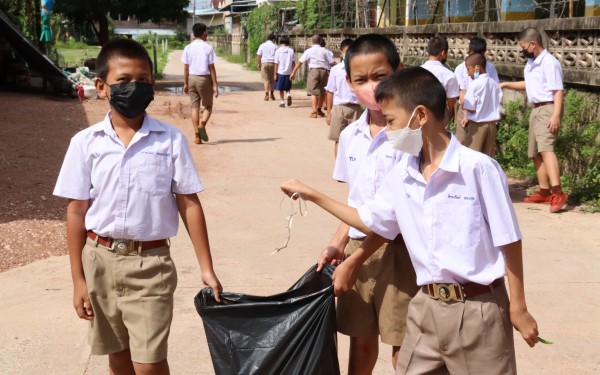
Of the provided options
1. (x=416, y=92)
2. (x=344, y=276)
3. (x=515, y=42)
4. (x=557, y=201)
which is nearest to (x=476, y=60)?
(x=557, y=201)

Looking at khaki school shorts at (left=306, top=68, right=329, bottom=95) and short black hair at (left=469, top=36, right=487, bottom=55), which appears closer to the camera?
short black hair at (left=469, top=36, right=487, bottom=55)

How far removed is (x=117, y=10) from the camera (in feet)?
77.6

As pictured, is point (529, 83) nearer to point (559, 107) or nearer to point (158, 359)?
point (559, 107)

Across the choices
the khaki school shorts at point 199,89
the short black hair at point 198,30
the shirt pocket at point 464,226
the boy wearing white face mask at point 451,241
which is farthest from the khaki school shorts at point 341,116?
the shirt pocket at point 464,226

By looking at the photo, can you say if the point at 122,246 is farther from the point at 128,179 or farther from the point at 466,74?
the point at 466,74

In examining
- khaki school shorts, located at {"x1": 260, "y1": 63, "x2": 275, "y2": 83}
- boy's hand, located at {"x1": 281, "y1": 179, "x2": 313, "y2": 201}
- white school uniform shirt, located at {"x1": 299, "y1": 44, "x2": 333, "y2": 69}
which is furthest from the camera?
khaki school shorts, located at {"x1": 260, "y1": 63, "x2": 275, "y2": 83}

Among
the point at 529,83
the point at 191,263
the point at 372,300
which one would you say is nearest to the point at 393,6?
the point at 529,83

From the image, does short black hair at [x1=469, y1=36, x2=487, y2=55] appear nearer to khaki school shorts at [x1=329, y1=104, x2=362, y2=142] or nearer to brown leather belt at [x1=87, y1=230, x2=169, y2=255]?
khaki school shorts at [x1=329, y1=104, x2=362, y2=142]

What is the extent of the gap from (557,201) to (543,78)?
1.31 m

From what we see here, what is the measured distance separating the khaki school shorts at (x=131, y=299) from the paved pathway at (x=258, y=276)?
1048mm

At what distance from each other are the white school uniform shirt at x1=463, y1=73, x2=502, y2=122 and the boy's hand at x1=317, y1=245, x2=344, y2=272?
5369 millimetres

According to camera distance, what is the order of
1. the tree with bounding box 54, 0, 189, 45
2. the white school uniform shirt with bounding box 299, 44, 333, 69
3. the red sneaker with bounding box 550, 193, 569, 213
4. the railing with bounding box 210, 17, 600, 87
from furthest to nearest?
the tree with bounding box 54, 0, 189, 45 < the white school uniform shirt with bounding box 299, 44, 333, 69 < the railing with bounding box 210, 17, 600, 87 < the red sneaker with bounding box 550, 193, 569, 213

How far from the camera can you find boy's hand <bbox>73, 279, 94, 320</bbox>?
3492mm

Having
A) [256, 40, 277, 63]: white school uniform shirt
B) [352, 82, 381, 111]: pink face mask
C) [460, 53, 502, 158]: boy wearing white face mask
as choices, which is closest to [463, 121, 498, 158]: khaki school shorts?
[460, 53, 502, 158]: boy wearing white face mask
